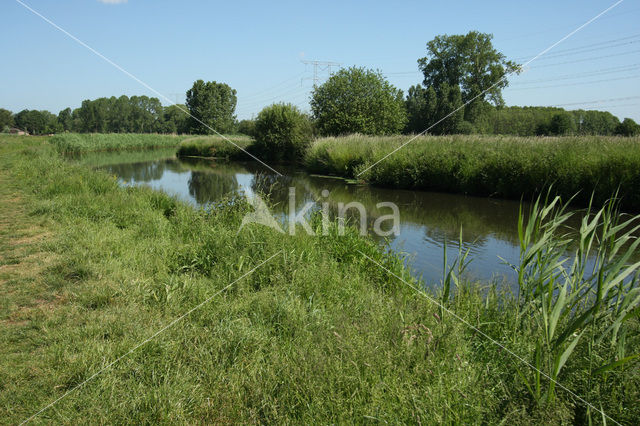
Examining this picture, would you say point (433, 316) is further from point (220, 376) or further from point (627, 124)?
point (627, 124)

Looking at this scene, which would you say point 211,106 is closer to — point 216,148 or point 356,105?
point 216,148

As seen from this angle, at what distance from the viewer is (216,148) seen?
35.5 m

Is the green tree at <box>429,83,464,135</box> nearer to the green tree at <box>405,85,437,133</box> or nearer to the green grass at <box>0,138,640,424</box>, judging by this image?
the green tree at <box>405,85,437,133</box>

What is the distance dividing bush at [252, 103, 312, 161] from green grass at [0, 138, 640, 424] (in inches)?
926

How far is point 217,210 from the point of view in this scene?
673cm

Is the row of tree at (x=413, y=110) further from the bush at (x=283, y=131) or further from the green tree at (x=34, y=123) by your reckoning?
the green tree at (x=34, y=123)

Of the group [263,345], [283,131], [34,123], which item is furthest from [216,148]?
[34,123]

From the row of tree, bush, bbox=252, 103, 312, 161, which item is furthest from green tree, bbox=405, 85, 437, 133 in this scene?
bush, bbox=252, 103, 312, 161

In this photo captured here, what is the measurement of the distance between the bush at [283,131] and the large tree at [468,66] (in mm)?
19388

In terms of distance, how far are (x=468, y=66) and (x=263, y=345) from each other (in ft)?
155

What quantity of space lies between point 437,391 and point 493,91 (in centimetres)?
4791

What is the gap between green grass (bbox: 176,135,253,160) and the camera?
109 feet

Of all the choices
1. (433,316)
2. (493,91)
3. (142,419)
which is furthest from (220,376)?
(493,91)

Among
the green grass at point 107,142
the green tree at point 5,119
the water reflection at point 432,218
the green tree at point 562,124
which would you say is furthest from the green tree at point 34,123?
the green tree at point 562,124
